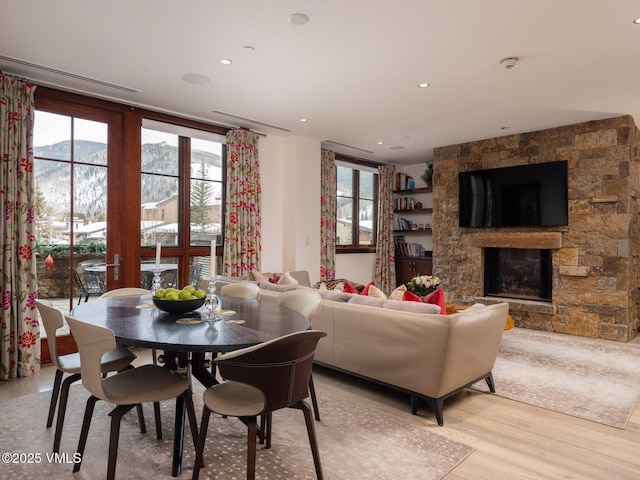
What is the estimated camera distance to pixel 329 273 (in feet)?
21.8

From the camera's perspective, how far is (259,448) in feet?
7.69

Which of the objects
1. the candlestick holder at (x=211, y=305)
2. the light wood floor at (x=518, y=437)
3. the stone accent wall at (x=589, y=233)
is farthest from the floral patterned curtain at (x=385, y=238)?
the candlestick holder at (x=211, y=305)

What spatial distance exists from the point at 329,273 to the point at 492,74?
3.82m

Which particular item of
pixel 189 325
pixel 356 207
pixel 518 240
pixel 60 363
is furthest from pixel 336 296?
pixel 356 207

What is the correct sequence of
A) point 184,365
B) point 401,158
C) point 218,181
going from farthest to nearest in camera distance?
point 401,158
point 218,181
point 184,365

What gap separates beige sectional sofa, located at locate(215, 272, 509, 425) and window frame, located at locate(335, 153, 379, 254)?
3905mm

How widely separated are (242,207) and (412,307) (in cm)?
310

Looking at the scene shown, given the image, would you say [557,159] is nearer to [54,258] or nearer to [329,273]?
[329,273]

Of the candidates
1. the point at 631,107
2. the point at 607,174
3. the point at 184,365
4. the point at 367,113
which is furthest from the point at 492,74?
the point at 184,365

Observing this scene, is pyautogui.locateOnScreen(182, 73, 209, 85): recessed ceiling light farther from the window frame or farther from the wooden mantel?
the wooden mantel

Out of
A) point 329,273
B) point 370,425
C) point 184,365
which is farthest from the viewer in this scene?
point 329,273

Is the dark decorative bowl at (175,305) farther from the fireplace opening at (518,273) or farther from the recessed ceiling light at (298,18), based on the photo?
the fireplace opening at (518,273)

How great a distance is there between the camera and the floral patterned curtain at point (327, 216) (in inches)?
260

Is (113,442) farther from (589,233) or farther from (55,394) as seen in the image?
(589,233)
